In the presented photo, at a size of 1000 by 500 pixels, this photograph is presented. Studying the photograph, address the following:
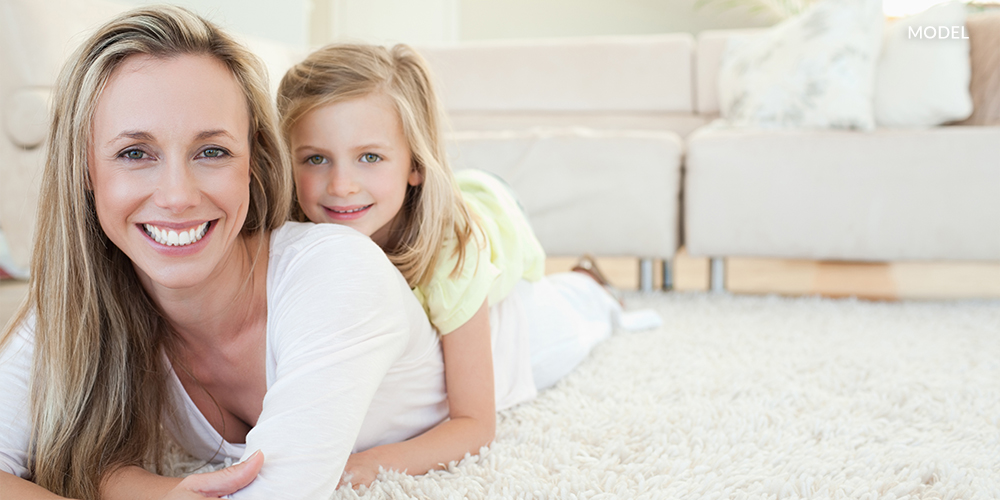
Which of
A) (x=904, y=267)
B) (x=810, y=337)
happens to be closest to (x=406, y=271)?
(x=810, y=337)

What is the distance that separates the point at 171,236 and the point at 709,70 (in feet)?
7.69

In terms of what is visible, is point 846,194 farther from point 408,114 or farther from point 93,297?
point 93,297

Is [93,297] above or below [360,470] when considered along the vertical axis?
above

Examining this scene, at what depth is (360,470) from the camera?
0.81 m

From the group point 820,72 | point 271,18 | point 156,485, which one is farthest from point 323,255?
point 271,18

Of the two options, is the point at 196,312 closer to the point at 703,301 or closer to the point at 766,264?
the point at 703,301

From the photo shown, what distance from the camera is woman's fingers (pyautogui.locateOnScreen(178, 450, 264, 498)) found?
0.60m

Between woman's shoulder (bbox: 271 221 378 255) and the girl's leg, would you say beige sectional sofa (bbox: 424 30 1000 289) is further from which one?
woman's shoulder (bbox: 271 221 378 255)

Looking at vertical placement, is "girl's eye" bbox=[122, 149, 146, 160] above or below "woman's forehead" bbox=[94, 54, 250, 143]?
below

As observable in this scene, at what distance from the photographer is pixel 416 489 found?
2.60 ft

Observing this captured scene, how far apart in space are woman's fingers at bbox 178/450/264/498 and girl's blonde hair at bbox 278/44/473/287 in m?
0.39

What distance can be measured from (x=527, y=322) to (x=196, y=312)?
1.94 ft

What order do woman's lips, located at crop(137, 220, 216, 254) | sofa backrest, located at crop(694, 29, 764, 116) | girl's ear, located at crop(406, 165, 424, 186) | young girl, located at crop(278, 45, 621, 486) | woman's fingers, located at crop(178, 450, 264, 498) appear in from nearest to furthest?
1. woman's fingers, located at crop(178, 450, 264, 498)
2. woman's lips, located at crop(137, 220, 216, 254)
3. young girl, located at crop(278, 45, 621, 486)
4. girl's ear, located at crop(406, 165, 424, 186)
5. sofa backrest, located at crop(694, 29, 764, 116)

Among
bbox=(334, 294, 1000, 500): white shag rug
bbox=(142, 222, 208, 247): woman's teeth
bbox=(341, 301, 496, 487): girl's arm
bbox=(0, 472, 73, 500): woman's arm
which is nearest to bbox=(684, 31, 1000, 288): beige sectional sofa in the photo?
bbox=(334, 294, 1000, 500): white shag rug
